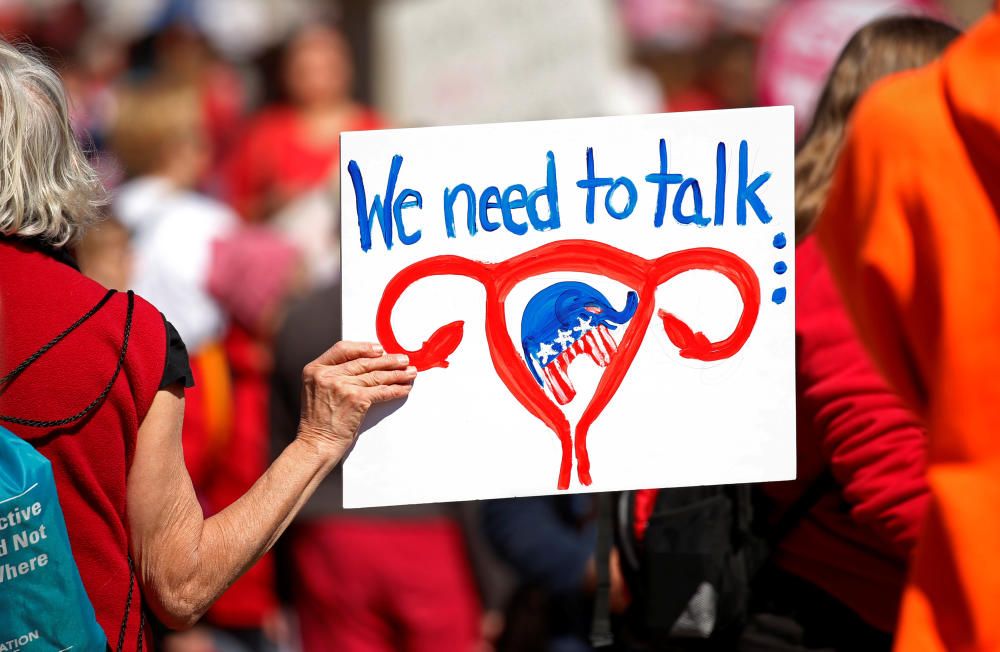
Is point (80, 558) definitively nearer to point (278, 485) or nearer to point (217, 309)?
point (278, 485)

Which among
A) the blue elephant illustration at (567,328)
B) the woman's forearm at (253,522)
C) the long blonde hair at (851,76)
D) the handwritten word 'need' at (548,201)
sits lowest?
the woman's forearm at (253,522)

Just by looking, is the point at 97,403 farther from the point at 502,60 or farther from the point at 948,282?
the point at 502,60

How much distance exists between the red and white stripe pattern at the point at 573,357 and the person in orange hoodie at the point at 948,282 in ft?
2.20

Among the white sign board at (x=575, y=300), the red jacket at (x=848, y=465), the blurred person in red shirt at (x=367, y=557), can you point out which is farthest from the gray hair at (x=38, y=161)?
the blurred person in red shirt at (x=367, y=557)

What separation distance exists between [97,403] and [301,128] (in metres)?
5.00

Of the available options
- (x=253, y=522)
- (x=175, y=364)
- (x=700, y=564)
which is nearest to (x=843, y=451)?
(x=700, y=564)

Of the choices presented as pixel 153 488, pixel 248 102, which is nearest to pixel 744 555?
pixel 153 488

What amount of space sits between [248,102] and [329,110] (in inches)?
114

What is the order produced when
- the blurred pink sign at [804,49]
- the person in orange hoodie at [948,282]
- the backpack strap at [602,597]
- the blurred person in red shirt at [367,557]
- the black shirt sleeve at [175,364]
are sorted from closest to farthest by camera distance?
the person in orange hoodie at [948,282]
the black shirt sleeve at [175,364]
the backpack strap at [602,597]
the blurred person in red shirt at [367,557]
the blurred pink sign at [804,49]

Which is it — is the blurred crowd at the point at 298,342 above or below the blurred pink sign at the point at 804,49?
below

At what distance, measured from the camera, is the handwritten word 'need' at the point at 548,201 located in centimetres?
213

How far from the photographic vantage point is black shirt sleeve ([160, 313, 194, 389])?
1925mm

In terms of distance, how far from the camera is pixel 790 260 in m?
2.22

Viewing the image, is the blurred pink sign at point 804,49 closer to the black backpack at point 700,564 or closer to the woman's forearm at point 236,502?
the black backpack at point 700,564
